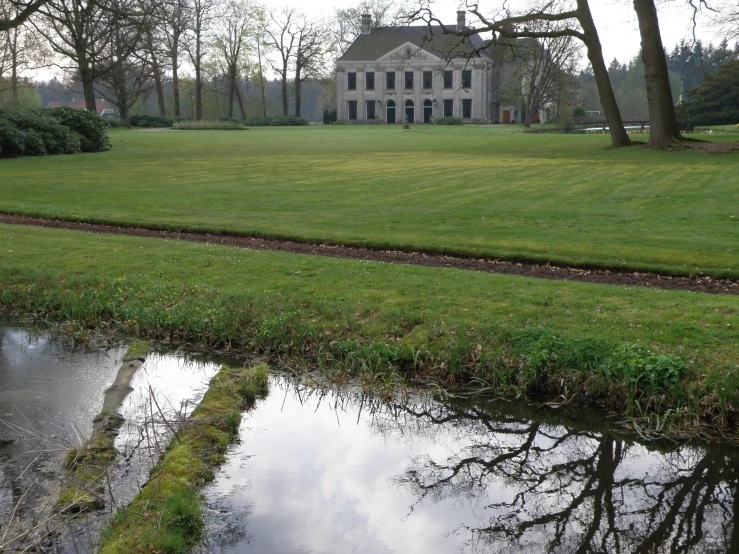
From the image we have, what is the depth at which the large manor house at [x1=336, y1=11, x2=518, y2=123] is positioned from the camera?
262 feet

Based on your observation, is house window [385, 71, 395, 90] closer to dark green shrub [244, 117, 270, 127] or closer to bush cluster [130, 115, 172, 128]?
dark green shrub [244, 117, 270, 127]

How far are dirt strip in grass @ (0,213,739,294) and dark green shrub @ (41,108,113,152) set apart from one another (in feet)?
63.7

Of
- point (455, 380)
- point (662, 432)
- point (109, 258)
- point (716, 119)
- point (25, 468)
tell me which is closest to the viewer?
point (25, 468)

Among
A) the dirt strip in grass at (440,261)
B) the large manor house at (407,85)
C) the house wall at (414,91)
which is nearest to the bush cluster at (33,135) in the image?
the dirt strip in grass at (440,261)

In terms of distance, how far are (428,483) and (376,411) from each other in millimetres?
1688

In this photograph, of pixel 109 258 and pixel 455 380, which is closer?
pixel 455 380

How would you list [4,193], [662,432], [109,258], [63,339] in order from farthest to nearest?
[4,193] < [109,258] < [63,339] < [662,432]

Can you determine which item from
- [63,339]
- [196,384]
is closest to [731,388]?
[196,384]

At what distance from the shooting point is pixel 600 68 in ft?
99.8

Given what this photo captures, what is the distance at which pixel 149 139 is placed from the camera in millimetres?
43938

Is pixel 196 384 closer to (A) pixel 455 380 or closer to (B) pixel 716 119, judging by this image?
(A) pixel 455 380

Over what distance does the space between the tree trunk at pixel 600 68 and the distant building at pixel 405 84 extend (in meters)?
48.8

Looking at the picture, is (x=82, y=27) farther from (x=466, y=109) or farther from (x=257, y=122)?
(x=466, y=109)

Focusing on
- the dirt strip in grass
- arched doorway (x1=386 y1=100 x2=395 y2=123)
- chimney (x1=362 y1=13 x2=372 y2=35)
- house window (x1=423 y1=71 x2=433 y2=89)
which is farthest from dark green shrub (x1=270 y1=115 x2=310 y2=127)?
the dirt strip in grass
